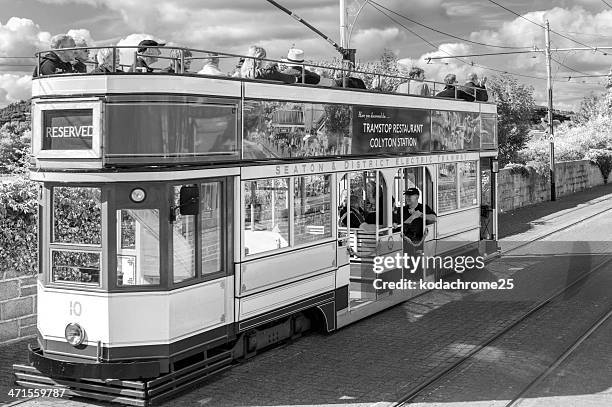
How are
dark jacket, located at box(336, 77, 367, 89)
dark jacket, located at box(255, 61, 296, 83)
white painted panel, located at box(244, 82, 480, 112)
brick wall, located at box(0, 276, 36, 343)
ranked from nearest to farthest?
white painted panel, located at box(244, 82, 480, 112) → dark jacket, located at box(255, 61, 296, 83) → brick wall, located at box(0, 276, 36, 343) → dark jacket, located at box(336, 77, 367, 89)

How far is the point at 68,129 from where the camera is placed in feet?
25.1

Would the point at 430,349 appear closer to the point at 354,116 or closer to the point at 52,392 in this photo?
the point at 354,116

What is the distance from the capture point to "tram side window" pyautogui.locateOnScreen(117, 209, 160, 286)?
25.2 feet

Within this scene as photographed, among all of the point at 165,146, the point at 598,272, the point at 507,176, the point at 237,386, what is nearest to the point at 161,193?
the point at 165,146

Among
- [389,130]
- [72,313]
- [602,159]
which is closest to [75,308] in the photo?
[72,313]

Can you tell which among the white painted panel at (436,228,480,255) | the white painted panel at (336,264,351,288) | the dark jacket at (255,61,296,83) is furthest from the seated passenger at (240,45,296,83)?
the white painted panel at (436,228,480,255)

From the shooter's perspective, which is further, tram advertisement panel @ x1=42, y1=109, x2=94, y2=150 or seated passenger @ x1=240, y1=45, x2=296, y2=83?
seated passenger @ x1=240, y1=45, x2=296, y2=83

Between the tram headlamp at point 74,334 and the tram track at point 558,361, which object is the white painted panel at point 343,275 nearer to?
the tram track at point 558,361

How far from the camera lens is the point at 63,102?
764 cm

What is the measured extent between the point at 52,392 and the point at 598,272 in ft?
37.6

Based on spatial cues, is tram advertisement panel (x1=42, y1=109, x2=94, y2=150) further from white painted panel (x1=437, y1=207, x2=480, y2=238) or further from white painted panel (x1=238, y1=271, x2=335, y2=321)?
white painted panel (x1=437, y1=207, x2=480, y2=238)

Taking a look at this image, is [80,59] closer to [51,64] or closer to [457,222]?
[51,64]

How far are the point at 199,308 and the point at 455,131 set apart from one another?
25.4 ft

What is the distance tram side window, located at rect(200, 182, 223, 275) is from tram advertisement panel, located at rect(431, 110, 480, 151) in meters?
6.08
